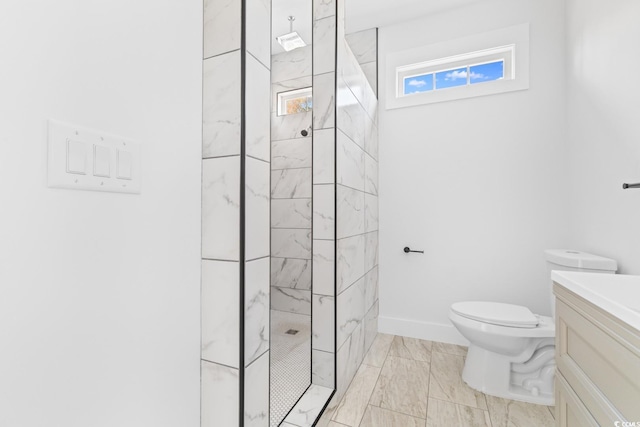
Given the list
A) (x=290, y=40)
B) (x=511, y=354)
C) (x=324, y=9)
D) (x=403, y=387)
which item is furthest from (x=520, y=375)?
(x=290, y=40)

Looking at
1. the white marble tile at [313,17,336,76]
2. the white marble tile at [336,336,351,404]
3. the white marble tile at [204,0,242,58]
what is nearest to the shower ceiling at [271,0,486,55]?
the white marble tile at [313,17,336,76]

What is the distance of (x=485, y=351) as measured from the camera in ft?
6.04

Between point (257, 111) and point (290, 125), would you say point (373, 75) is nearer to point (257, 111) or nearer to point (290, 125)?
point (290, 125)

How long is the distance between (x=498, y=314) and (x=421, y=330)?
32.6 inches

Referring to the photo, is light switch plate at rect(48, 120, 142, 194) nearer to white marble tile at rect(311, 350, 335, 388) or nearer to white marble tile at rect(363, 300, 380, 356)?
white marble tile at rect(311, 350, 335, 388)

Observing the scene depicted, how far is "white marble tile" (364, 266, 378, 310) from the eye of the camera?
231 centimetres

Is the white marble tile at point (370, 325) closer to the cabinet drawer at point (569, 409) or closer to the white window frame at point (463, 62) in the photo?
the cabinet drawer at point (569, 409)

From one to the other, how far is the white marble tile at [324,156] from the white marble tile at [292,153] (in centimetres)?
128

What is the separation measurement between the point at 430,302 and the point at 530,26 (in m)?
2.26

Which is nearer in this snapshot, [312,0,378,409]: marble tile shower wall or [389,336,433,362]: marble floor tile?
[312,0,378,409]: marble tile shower wall

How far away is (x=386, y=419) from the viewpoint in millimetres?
1558

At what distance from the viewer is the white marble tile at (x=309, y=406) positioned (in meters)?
1.45

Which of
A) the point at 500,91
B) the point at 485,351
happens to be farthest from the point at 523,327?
the point at 500,91

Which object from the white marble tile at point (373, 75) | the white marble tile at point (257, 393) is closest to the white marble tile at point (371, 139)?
the white marble tile at point (373, 75)
